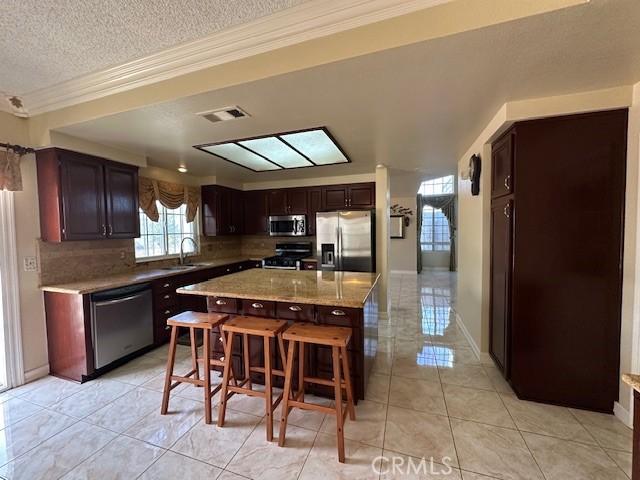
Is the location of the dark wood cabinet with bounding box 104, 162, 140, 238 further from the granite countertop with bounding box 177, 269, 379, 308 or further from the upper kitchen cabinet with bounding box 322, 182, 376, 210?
the upper kitchen cabinet with bounding box 322, 182, 376, 210

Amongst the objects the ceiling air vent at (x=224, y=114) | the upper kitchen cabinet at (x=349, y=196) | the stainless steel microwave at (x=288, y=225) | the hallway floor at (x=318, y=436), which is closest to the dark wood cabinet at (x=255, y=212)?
the stainless steel microwave at (x=288, y=225)

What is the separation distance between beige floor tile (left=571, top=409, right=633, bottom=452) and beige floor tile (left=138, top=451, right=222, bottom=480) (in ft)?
7.74

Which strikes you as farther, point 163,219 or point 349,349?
point 163,219

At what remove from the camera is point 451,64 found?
1.48m

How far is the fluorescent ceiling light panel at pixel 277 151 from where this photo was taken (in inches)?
111

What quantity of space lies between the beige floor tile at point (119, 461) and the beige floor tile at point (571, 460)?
2.27 metres

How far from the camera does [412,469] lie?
1517mm

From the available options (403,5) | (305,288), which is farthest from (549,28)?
(305,288)

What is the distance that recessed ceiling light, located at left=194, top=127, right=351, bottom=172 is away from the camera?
2707 mm

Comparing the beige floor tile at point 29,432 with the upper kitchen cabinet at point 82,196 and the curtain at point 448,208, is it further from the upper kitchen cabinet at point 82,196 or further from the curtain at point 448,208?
the curtain at point 448,208

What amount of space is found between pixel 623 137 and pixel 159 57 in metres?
3.19

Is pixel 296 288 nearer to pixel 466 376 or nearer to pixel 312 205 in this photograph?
pixel 466 376

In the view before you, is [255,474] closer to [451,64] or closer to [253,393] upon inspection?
[253,393]

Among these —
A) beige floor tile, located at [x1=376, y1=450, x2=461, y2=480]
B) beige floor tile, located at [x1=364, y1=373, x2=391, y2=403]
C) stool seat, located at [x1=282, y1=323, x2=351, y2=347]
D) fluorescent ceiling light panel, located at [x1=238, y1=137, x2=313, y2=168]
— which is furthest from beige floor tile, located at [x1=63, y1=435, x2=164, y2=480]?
fluorescent ceiling light panel, located at [x1=238, y1=137, x2=313, y2=168]
